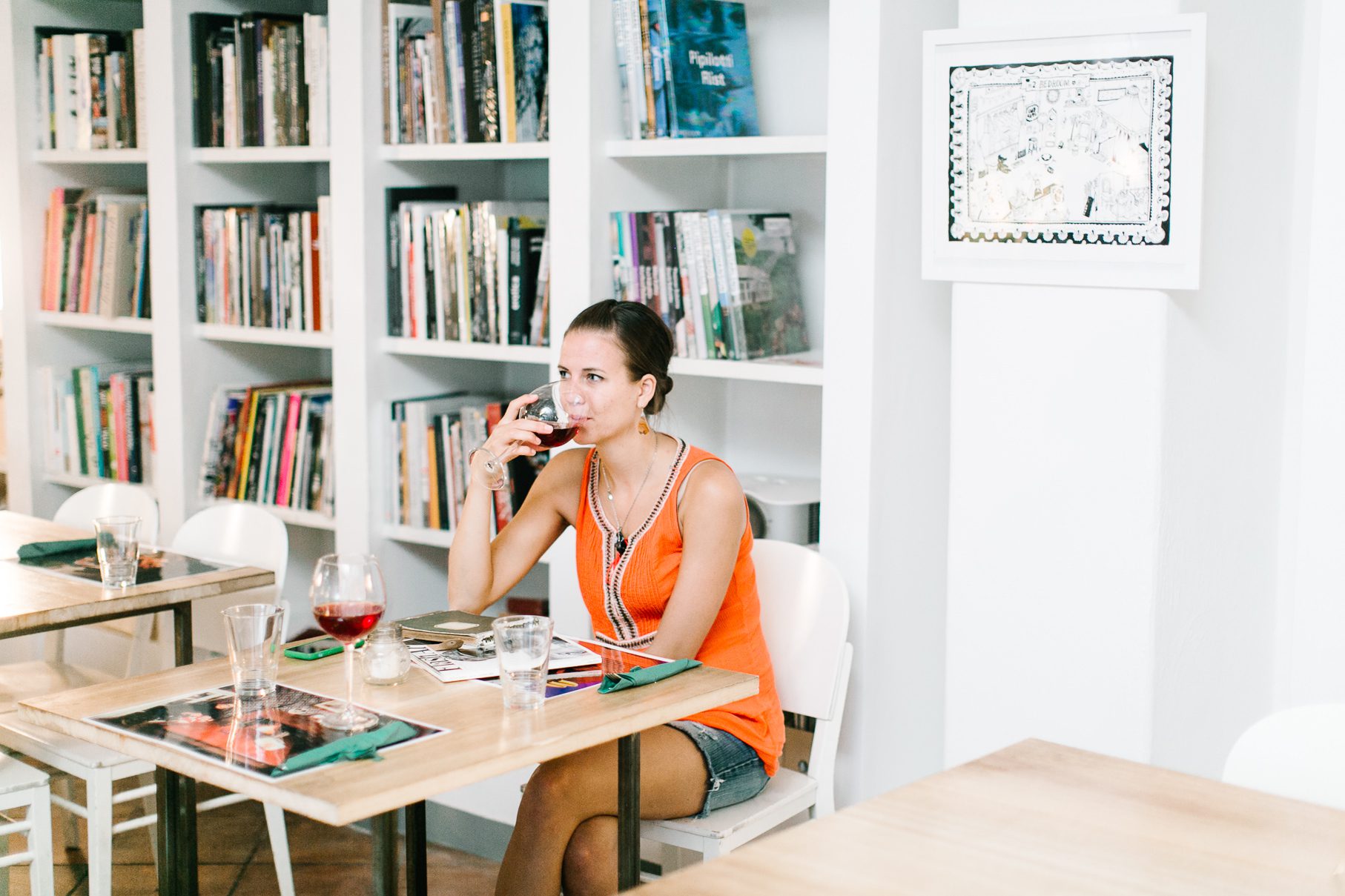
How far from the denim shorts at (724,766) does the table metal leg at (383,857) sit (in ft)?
2.03

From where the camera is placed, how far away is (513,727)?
1719mm

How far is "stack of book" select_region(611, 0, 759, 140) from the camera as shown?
2863 mm

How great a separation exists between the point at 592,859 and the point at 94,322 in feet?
8.90

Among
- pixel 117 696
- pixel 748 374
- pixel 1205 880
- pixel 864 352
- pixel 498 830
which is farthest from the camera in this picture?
pixel 498 830

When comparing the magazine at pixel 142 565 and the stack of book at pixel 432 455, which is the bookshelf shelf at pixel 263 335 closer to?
the stack of book at pixel 432 455

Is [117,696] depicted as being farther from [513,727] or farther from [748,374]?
[748,374]

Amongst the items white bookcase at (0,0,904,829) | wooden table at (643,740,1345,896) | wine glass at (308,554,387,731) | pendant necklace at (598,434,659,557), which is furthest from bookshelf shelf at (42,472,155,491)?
wooden table at (643,740,1345,896)

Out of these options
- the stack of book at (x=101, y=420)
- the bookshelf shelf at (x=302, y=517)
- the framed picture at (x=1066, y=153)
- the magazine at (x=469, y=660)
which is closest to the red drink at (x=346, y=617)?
the magazine at (x=469, y=660)

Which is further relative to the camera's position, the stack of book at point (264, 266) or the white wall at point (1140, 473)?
the stack of book at point (264, 266)

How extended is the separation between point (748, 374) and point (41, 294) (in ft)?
8.53

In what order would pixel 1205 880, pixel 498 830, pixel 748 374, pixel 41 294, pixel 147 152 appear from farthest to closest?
1. pixel 41 294
2. pixel 147 152
3. pixel 498 830
4. pixel 748 374
5. pixel 1205 880

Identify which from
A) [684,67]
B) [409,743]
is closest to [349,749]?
[409,743]

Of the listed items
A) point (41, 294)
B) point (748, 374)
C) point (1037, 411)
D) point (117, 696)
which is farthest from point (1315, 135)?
point (41, 294)

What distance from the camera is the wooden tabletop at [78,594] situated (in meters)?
2.43
